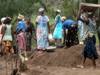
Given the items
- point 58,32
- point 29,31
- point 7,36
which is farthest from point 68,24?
point 7,36

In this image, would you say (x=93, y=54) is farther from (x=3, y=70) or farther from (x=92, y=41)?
(x=3, y=70)

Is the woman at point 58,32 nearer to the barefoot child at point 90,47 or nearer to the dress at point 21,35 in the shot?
the dress at point 21,35

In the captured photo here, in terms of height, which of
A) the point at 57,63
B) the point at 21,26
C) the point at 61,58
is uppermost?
the point at 21,26

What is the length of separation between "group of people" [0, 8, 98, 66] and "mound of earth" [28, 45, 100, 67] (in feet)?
1.53

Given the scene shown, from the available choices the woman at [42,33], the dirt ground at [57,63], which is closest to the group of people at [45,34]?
the woman at [42,33]

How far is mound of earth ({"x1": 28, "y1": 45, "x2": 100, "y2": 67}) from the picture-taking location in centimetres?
1404

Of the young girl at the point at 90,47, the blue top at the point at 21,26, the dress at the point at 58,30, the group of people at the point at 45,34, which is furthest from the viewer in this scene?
the dress at the point at 58,30

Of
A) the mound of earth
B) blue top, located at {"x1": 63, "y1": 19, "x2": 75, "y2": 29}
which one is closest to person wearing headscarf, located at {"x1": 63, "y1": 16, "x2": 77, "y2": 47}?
blue top, located at {"x1": 63, "y1": 19, "x2": 75, "y2": 29}

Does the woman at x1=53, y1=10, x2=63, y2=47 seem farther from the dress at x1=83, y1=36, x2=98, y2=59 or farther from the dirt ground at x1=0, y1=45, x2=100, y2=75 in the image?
the dress at x1=83, y1=36, x2=98, y2=59

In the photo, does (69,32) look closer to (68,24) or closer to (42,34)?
(68,24)

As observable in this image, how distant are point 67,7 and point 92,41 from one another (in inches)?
562

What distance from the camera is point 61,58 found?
46.9 feet

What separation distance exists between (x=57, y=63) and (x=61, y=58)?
293 millimetres

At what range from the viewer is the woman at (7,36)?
14.1 meters
